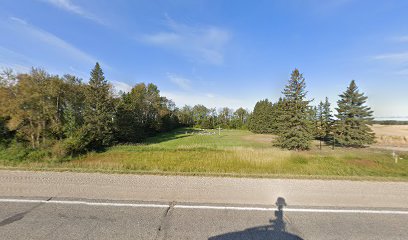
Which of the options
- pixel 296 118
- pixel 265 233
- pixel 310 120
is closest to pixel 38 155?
pixel 265 233

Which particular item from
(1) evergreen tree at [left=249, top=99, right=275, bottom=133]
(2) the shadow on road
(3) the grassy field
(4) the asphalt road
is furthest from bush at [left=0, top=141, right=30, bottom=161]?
(1) evergreen tree at [left=249, top=99, right=275, bottom=133]

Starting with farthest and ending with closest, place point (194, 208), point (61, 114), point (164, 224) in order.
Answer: point (61, 114) < point (194, 208) < point (164, 224)

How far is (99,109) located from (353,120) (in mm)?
39415

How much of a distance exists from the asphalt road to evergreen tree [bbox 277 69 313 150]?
2043cm

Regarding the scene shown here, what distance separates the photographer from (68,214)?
3.95 metres

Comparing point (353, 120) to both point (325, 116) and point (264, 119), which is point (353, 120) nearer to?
point (325, 116)

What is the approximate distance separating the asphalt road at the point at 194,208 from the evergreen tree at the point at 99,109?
68.1ft

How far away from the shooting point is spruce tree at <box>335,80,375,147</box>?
28.8 metres

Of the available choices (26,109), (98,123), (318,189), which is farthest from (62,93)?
(318,189)

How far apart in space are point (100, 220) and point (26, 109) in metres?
18.8

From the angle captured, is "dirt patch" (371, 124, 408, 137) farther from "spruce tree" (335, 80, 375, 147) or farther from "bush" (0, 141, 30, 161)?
"bush" (0, 141, 30, 161)

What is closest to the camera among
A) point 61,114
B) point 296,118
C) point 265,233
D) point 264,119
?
point 265,233

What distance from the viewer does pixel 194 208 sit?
171 inches

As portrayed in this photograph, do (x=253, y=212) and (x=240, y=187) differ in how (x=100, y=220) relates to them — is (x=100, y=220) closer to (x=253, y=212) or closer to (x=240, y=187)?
(x=253, y=212)
